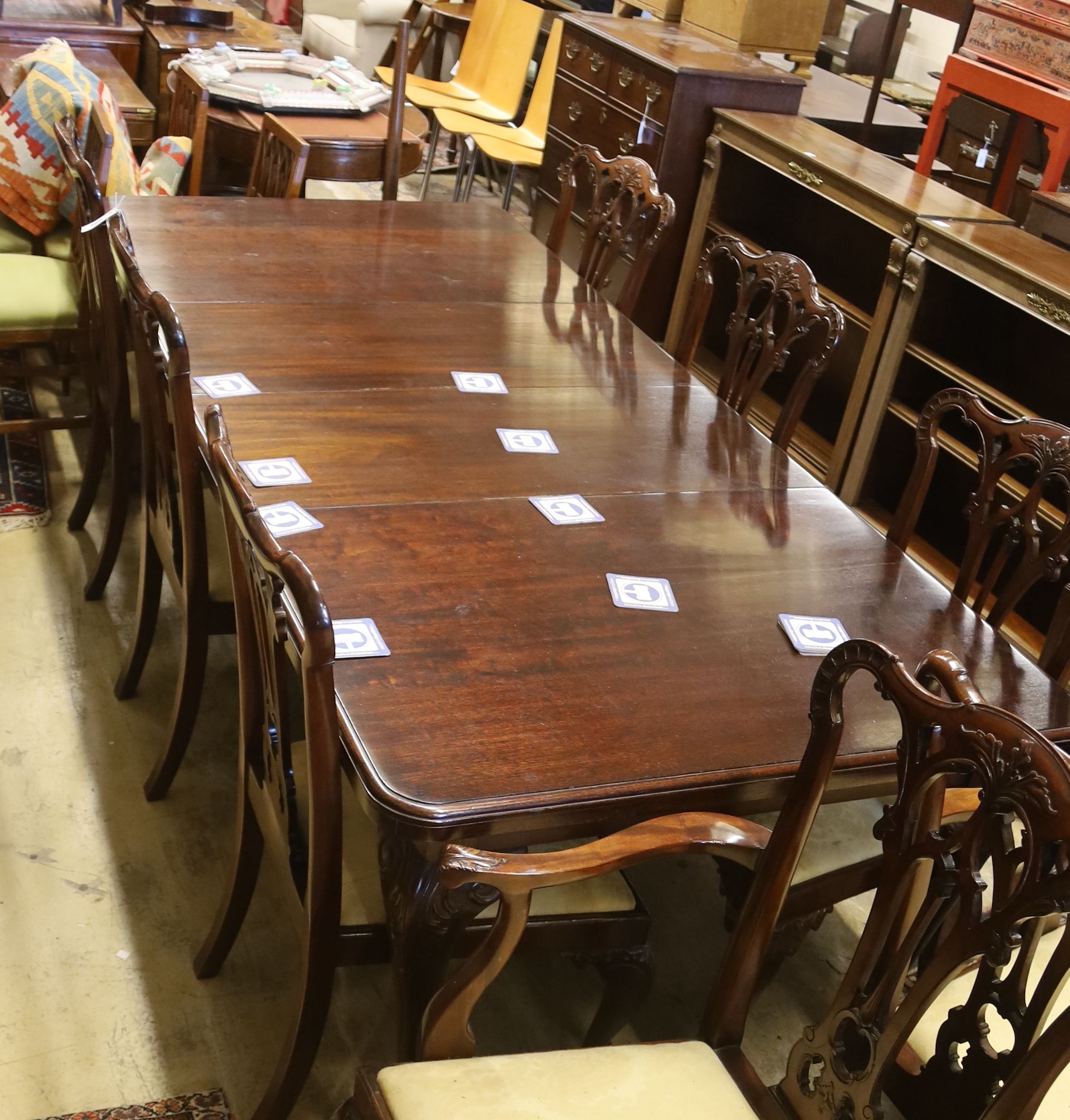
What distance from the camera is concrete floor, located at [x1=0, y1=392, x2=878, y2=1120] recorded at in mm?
1719

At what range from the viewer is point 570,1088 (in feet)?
4.05

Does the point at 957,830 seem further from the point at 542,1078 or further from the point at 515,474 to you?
the point at 515,474

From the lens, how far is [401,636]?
1502mm

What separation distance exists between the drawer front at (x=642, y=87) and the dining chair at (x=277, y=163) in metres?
1.37

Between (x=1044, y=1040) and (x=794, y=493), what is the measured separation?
1.15 m

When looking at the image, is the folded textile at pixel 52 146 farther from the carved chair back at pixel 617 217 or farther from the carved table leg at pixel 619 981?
the carved table leg at pixel 619 981

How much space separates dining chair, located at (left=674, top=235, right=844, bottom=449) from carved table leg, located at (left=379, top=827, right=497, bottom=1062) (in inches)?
48.2

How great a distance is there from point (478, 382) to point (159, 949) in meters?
1.09

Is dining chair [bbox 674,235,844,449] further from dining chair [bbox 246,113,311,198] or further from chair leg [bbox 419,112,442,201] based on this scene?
chair leg [bbox 419,112,442,201]

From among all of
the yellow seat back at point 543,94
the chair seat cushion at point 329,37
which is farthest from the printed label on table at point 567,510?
the chair seat cushion at point 329,37

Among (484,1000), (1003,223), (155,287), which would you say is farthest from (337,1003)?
(1003,223)

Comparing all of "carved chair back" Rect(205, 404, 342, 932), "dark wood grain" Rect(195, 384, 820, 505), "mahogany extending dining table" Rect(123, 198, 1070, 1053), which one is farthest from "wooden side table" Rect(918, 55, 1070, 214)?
"carved chair back" Rect(205, 404, 342, 932)

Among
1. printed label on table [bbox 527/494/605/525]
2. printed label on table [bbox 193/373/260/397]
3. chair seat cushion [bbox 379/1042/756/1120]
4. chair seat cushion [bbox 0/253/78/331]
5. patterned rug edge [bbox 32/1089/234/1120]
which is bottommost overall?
patterned rug edge [bbox 32/1089/234/1120]

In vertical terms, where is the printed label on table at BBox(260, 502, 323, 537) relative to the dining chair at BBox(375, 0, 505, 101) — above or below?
below
